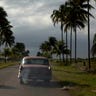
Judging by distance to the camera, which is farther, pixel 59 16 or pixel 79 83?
pixel 59 16

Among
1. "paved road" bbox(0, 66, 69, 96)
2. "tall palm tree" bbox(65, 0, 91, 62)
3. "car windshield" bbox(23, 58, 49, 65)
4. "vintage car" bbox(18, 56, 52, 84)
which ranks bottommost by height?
"paved road" bbox(0, 66, 69, 96)

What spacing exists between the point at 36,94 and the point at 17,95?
121 cm

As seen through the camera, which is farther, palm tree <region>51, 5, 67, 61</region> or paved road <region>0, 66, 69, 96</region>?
palm tree <region>51, 5, 67, 61</region>

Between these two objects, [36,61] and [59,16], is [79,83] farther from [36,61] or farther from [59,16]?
[59,16]

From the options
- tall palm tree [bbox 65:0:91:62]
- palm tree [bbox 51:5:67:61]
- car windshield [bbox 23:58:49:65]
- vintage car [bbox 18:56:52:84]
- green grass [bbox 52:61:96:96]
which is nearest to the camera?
green grass [bbox 52:61:96:96]

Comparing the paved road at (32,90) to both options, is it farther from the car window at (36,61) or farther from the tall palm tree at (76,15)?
the tall palm tree at (76,15)

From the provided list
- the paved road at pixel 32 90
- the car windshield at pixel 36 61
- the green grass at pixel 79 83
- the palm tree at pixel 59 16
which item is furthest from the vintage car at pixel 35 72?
the palm tree at pixel 59 16

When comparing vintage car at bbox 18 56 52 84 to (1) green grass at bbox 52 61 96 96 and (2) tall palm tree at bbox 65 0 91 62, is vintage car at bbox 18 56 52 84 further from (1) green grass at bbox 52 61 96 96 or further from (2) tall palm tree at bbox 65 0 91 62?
(2) tall palm tree at bbox 65 0 91 62

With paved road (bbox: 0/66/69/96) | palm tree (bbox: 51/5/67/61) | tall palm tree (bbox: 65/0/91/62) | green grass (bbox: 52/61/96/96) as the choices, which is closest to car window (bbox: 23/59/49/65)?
paved road (bbox: 0/66/69/96)

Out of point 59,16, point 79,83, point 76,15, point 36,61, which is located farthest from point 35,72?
point 59,16

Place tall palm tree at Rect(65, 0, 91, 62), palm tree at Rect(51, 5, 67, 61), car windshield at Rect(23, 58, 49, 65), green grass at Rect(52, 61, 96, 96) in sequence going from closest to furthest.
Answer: green grass at Rect(52, 61, 96, 96) < car windshield at Rect(23, 58, 49, 65) < tall palm tree at Rect(65, 0, 91, 62) < palm tree at Rect(51, 5, 67, 61)

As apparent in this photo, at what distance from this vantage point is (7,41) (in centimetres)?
12238

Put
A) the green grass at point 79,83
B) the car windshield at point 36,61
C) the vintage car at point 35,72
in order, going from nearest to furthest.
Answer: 1. the green grass at point 79,83
2. the vintage car at point 35,72
3. the car windshield at point 36,61

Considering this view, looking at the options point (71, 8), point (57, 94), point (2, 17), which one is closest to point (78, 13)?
point (71, 8)
